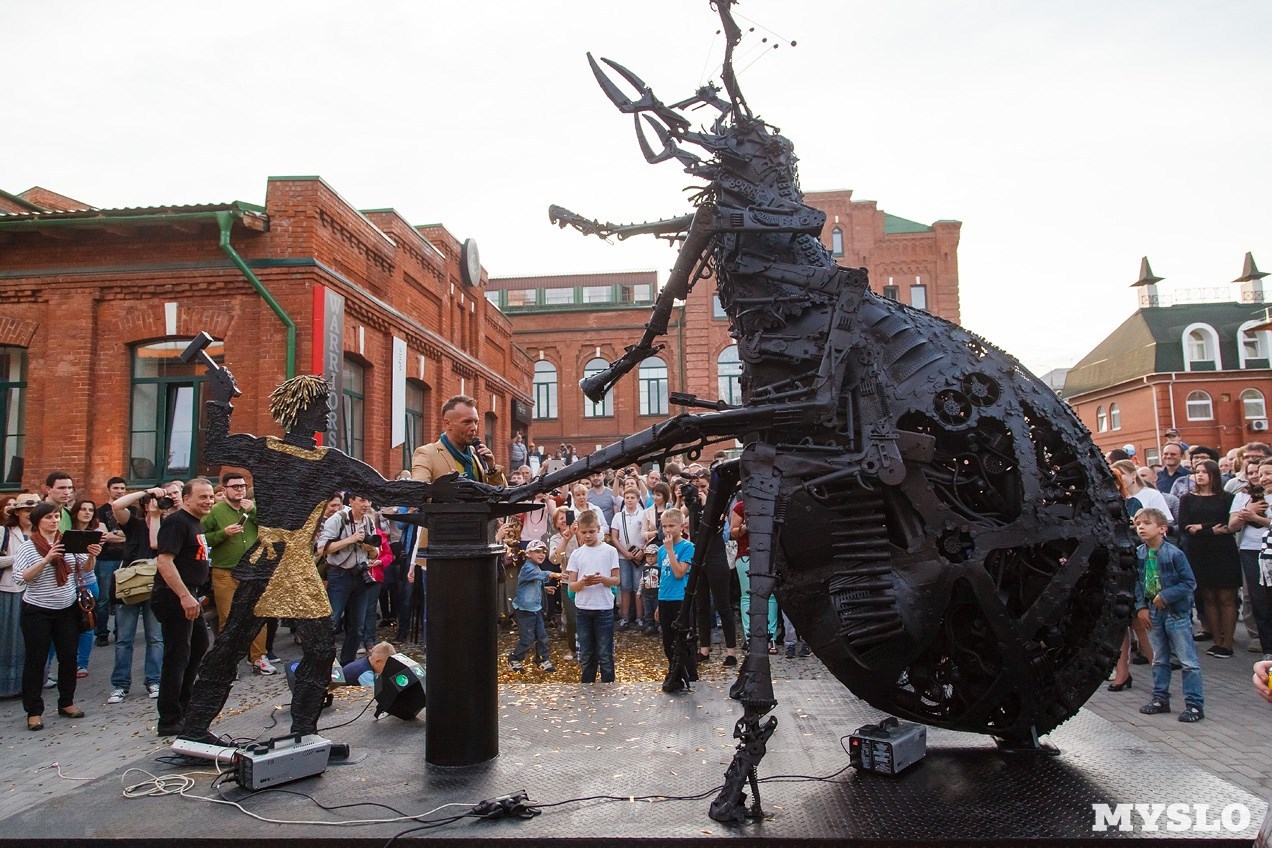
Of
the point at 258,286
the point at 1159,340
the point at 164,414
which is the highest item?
the point at 1159,340

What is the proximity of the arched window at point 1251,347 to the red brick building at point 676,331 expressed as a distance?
13238 millimetres

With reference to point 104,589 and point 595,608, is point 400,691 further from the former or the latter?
point 104,589

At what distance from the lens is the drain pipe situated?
13875 millimetres

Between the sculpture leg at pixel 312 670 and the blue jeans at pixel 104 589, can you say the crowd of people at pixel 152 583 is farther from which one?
the sculpture leg at pixel 312 670

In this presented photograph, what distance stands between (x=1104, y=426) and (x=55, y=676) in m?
45.7

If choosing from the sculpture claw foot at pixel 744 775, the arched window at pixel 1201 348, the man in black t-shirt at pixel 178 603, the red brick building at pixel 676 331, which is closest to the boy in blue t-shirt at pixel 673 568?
the man in black t-shirt at pixel 178 603

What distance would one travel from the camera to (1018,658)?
161 inches

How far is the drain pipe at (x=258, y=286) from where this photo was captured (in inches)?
546

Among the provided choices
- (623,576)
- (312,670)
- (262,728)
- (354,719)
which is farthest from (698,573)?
(623,576)

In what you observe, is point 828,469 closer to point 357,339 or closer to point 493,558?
point 493,558

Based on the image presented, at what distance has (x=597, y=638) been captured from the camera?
8344 millimetres

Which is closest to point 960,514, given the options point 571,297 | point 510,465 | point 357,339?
point 357,339

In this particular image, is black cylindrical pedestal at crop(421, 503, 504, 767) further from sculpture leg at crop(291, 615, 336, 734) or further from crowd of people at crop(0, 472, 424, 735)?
crowd of people at crop(0, 472, 424, 735)

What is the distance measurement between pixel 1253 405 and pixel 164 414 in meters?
44.3
